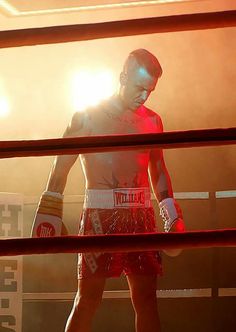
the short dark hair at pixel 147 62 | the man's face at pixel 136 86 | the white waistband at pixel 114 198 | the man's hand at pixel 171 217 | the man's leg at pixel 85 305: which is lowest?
the man's leg at pixel 85 305

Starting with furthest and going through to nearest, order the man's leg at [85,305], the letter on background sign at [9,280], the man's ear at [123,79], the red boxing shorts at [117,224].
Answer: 1. the letter on background sign at [9,280]
2. the man's ear at [123,79]
3. the red boxing shorts at [117,224]
4. the man's leg at [85,305]

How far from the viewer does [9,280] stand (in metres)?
4.33

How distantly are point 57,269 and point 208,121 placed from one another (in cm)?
160

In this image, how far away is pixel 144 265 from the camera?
101 inches

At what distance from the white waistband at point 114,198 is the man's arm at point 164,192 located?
0.09 m

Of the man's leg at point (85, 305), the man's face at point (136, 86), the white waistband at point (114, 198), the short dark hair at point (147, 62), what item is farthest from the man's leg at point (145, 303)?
the short dark hair at point (147, 62)

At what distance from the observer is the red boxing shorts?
8.39ft

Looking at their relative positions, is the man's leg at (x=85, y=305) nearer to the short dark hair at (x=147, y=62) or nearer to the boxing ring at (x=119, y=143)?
the short dark hair at (x=147, y=62)

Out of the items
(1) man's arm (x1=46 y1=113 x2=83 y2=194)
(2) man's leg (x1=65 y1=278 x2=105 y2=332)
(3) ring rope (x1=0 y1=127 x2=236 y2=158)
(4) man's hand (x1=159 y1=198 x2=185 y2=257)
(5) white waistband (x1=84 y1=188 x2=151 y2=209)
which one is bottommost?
(2) man's leg (x1=65 y1=278 x2=105 y2=332)

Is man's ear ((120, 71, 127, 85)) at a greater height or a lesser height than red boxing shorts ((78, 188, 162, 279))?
greater

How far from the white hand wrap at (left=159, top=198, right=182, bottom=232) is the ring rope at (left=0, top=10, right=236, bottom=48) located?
1.53 meters

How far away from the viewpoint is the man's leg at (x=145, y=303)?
2506 millimetres

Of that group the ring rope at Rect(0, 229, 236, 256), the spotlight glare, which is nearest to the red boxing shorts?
the ring rope at Rect(0, 229, 236, 256)

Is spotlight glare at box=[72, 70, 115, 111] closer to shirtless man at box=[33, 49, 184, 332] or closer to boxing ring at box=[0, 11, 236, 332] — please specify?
shirtless man at box=[33, 49, 184, 332]
